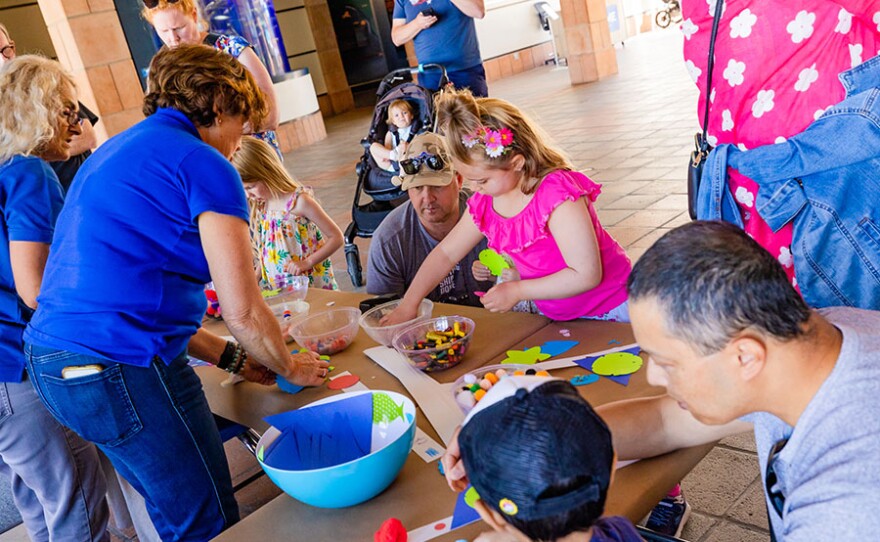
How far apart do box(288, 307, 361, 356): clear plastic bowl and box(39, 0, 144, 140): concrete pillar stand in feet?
20.0

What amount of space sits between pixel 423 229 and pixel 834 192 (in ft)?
5.36

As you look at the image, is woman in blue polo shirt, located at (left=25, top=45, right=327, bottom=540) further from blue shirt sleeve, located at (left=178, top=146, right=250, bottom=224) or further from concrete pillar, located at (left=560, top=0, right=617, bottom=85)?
concrete pillar, located at (left=560, top=0, right=617, bottom=85)

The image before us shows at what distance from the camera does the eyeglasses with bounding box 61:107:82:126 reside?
2131mm

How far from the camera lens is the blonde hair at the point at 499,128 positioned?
6.86 ft

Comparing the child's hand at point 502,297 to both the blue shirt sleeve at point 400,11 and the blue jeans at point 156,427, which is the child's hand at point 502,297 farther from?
the blue shirt sleeve at point 400,11

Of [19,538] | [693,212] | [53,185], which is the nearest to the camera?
[693,212]

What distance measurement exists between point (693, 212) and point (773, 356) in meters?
1.01

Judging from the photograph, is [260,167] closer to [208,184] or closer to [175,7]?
[175,7]

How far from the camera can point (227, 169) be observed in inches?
65.6

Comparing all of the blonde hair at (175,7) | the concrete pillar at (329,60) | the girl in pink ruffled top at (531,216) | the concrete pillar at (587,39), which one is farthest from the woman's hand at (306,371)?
the concrete pillar at (329,60)

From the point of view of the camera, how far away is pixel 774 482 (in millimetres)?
1062

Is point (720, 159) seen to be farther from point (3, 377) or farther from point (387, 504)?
point (3, 377)

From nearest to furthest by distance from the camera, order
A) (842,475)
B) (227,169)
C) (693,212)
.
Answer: (842,475) → (227,169) → (693,212)

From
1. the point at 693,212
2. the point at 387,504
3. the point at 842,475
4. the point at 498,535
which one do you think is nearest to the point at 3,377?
the point at 387,504
